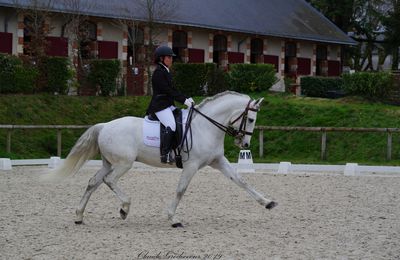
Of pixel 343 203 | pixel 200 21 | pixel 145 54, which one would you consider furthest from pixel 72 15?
pixel 343 203

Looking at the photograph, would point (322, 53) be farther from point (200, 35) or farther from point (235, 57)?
point (200, 35)

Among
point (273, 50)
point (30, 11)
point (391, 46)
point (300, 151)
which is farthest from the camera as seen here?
point (391, 46)

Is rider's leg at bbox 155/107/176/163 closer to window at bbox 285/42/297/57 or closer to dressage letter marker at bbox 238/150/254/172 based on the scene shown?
dressage letter marker at bbox 238/150/254/172

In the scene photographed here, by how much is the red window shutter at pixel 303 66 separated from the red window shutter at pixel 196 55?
23.4 ft

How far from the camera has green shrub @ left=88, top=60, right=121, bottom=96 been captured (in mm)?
24844

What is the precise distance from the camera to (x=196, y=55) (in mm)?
32719

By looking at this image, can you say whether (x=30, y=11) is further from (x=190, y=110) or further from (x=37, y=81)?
(x=190, y=110)

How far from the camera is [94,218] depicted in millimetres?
9727

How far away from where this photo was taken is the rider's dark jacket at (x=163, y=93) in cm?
948

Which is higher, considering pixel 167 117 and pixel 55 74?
pixel 55 74

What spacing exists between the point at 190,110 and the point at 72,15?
61.0ft

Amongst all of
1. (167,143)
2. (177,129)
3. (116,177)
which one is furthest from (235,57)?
(116,177)

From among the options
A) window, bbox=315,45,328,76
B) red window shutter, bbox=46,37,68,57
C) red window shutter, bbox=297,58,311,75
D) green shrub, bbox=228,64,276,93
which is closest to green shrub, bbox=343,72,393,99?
green shrub, bbox=228,64,276,93

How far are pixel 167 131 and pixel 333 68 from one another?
3247 centimetres
